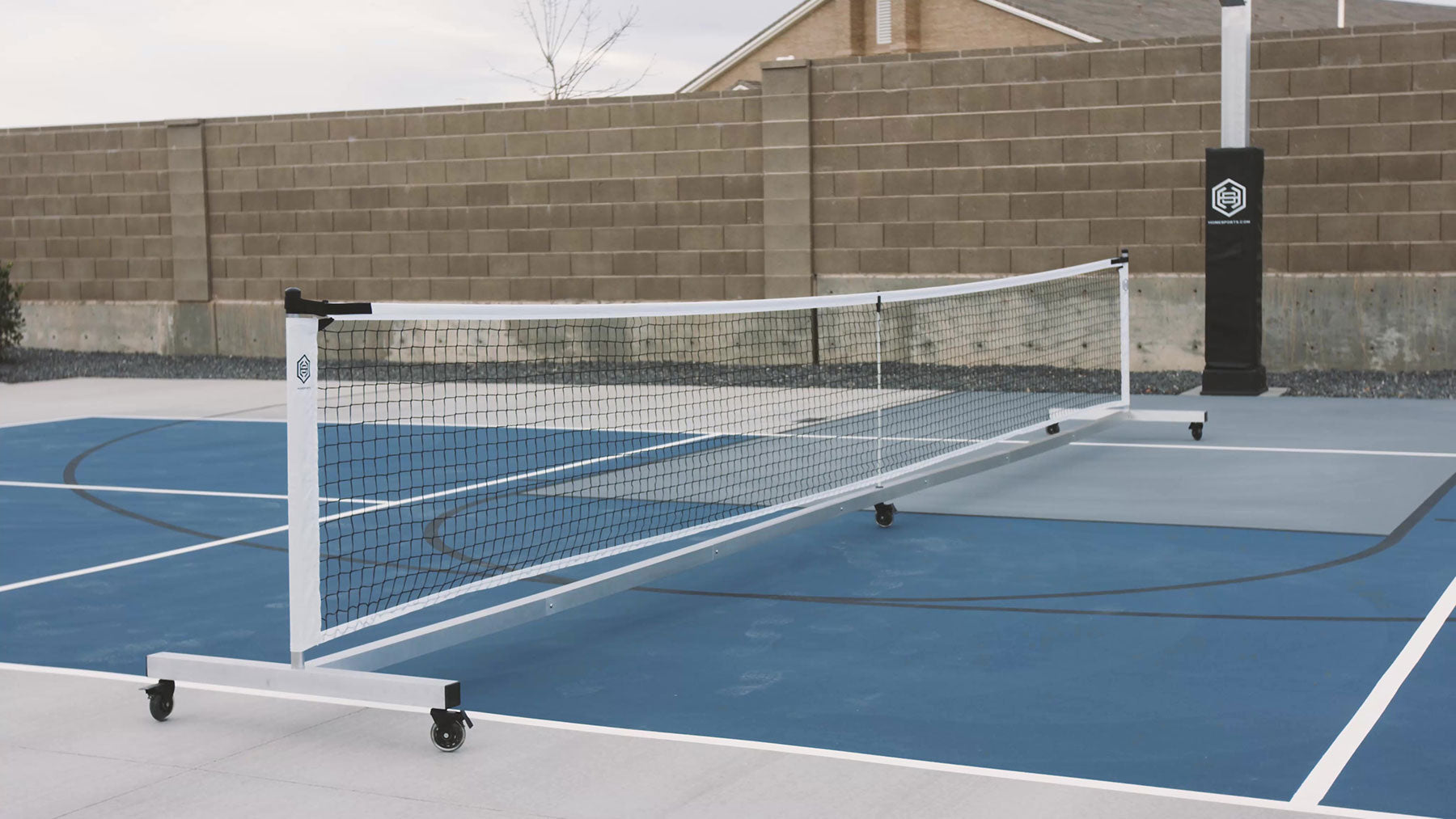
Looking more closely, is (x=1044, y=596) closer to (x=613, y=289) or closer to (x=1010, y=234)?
(x=1010, y=234)

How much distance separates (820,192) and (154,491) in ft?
29.3

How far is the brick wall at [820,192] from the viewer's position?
14.9 m

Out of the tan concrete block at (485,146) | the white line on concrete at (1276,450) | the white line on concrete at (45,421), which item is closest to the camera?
the white line on concrete at (1276,450)

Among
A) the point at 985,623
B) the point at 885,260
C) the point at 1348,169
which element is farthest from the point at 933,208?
the point at 985,623

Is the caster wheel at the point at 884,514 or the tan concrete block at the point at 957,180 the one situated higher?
the tan concrete block at the point at 957,180

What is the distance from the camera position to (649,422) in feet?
35.7

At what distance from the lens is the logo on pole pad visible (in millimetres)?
14336

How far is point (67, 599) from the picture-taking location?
7.05 meters

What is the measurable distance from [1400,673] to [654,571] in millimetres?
2856

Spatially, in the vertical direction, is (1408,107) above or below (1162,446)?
above

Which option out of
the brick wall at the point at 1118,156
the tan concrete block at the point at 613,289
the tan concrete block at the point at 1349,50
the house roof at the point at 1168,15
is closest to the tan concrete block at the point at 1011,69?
the brick wall at the point at 1118,156

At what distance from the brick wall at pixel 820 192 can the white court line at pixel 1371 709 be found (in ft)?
30.1

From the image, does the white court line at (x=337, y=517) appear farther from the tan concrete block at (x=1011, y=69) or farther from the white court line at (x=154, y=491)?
the tan concrete block at (x=1011, y=69)

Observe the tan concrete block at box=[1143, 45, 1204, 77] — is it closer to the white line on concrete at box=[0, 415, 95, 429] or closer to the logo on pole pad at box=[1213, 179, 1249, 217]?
the logo on pole pad at box=[1213, 179, 1249, 217]
